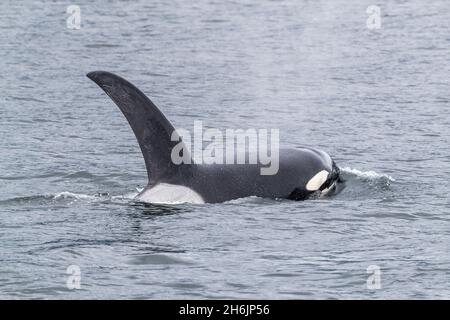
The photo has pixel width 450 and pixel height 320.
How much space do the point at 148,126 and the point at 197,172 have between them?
0.96 meters

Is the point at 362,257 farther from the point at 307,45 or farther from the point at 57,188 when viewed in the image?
the point at 307,45

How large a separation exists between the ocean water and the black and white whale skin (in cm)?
21

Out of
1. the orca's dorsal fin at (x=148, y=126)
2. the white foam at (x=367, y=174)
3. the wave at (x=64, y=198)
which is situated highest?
the orca's dorsal fin at (x=148, y=126)

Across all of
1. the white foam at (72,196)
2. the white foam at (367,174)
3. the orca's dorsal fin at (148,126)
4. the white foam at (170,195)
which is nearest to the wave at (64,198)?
the white foam at (72,196)

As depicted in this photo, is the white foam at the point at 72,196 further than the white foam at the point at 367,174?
No

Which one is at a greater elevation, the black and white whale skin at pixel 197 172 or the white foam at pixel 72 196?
the black and white whale skin at pixel 197 172

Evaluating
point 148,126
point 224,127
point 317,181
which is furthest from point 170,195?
point 224,127

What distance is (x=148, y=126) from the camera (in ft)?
48.2

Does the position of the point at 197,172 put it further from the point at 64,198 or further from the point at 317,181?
the point at 64,198

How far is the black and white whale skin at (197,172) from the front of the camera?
14625 millimetres

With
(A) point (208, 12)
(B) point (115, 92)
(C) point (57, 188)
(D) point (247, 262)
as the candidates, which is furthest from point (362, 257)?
(A) point (208, 12)

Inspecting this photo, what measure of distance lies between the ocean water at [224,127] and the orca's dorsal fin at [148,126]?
1.82ft

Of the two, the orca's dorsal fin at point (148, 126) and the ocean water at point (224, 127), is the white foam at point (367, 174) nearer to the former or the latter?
the ocean water at point (224, 127)

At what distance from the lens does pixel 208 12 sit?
110ft
